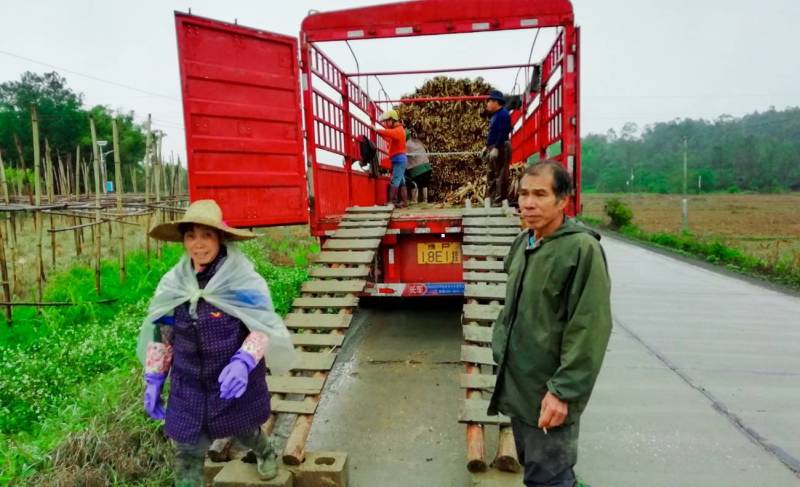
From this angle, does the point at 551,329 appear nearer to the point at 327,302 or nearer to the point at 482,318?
the point at 482,318

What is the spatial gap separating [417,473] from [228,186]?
114 inches

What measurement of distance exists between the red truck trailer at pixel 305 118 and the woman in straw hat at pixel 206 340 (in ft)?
7.74

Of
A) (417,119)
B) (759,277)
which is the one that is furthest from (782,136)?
(417,119)

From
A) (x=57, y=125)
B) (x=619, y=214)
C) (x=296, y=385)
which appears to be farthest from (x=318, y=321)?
(x=57, y=125)

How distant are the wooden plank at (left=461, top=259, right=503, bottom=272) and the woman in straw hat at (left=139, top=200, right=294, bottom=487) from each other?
2.41 metres

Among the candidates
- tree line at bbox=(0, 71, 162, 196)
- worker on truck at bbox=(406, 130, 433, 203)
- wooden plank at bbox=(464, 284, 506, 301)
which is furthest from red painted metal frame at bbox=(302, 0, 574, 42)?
tree line at bbox=(0, 71, 162, 196)

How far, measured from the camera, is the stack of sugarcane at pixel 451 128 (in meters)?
9.35

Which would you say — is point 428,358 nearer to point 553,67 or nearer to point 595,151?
point 553,67

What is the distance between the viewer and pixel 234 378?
2018 mm

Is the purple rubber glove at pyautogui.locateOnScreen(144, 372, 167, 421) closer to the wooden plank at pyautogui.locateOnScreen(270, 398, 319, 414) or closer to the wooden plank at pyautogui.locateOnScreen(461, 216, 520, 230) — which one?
the wooden plank at pyautogui.locateOnScreen(270, 398, 319, 414)

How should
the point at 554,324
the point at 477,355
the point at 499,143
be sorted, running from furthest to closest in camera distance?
the point at 499,143, the point at 477,355, the point at 554,324

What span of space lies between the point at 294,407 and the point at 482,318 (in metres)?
1.50

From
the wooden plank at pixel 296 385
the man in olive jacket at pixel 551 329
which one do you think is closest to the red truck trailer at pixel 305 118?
the wooden plank at pixel 296 385

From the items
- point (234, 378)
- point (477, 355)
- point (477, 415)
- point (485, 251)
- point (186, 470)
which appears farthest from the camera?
point (485, 251)
